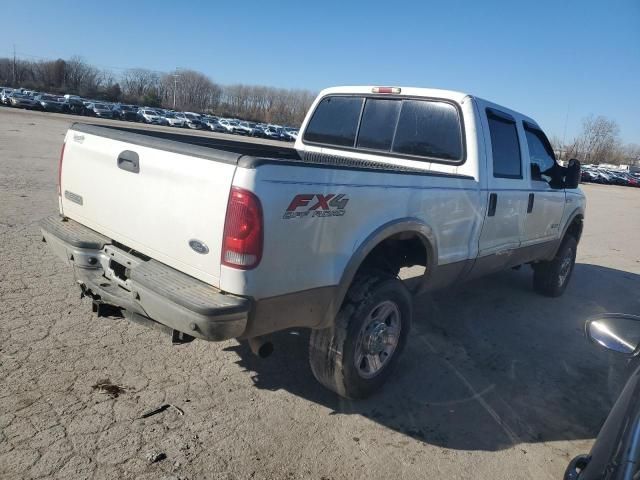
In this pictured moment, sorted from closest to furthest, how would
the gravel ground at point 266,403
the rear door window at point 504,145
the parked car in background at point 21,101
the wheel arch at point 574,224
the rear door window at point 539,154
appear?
the gravel ground at point 266,403 < the rear door window at point 504,145 < the rear door window at point 539,154 < the wheel arch at point 574,224 < the parked car in background at point 21,101

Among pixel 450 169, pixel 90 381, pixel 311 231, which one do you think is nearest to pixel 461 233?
pixel 450 169

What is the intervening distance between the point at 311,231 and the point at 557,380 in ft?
9.36

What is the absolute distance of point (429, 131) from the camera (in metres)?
4.46

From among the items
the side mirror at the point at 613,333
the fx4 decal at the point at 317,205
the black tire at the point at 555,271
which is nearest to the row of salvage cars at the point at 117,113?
the black tire at the point at 555,271

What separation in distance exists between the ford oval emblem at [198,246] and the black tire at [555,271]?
17.3 feet

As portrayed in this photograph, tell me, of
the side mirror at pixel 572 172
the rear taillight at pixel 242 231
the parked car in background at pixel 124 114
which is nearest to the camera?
the rear taillight at pixel 242 231

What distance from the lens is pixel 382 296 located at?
10.8 feet

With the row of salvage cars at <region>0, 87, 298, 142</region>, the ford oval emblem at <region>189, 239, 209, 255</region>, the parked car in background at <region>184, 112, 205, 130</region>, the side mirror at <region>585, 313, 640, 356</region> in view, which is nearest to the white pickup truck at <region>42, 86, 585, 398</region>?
the ford oval emblem at <region>189, 239, 209, 255</region>

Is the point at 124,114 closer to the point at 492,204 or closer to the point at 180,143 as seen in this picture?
the point at 492,204

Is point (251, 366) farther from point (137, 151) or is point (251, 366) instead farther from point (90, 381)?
point (137, 151)

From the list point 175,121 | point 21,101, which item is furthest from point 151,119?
point 21,101

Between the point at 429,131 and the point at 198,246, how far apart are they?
2691 millimetres

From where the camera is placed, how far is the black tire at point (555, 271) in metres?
6.48

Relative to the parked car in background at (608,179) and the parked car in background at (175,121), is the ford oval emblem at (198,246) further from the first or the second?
the parked car in background at (175,121)
